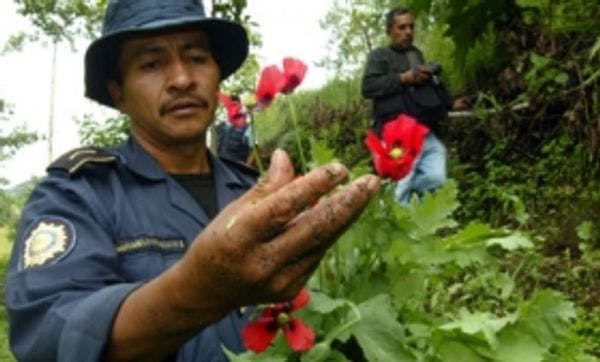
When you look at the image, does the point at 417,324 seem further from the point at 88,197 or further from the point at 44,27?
the point at 44,27

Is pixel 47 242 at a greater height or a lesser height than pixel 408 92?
greater

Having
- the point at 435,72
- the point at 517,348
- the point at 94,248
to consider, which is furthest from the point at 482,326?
the point at 435,72

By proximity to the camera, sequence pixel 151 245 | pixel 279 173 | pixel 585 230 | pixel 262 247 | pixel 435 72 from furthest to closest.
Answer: pixel 435 72 < pixel 585 230 < pixel 151 245 < pixel 279 173 < pixel 262 247

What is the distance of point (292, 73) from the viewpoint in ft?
4.62

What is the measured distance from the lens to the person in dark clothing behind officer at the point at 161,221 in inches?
37.9

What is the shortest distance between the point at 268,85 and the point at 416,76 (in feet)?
14.0

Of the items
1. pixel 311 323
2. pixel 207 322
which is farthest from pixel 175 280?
pixel 311 323

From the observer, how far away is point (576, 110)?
4645mm

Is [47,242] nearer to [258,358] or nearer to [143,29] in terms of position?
[258,358]

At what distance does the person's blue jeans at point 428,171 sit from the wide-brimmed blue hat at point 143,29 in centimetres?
347

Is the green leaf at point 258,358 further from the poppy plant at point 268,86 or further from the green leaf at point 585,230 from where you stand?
the green leaf at point 585,230

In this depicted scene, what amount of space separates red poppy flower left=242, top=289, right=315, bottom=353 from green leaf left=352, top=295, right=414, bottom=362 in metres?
0.08

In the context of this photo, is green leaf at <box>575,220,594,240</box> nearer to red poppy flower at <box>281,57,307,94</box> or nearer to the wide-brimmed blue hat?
the wide-brimmed blue hat

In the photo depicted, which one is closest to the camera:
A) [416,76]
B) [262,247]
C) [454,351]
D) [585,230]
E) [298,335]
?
[262,247]
